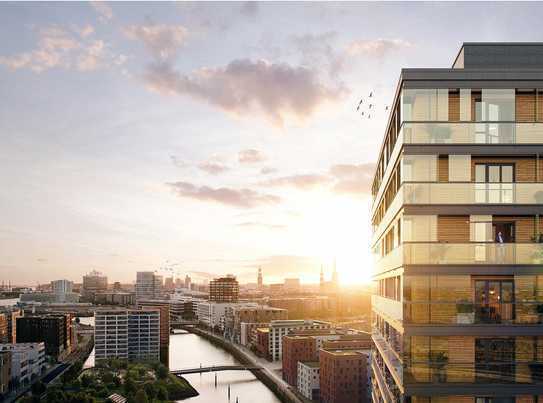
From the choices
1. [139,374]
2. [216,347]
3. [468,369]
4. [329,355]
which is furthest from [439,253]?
[216,347]

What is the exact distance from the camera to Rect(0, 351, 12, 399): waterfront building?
235 feet

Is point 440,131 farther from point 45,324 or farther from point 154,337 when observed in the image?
point 45,324

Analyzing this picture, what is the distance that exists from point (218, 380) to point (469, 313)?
79670 mm

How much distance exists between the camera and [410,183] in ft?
42.2

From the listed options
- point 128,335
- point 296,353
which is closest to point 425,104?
point 296,353

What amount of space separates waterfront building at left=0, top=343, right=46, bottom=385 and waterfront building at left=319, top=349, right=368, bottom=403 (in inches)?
1640

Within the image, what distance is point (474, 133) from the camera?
1290 centimetres

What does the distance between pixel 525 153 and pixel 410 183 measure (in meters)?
2.44

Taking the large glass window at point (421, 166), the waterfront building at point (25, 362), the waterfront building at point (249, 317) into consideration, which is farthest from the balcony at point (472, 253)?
the waterfront building at point (249, 317)

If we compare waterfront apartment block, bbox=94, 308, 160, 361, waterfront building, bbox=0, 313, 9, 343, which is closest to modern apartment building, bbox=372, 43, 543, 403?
waterfront apartment block, bbox=94, 308, 160, 361

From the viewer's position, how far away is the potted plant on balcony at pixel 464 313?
12.4 m

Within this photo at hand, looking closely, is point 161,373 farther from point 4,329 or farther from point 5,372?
point 4,329

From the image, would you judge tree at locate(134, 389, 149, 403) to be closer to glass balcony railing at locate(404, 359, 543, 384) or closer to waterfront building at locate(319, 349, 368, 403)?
waterfront building at locate(319, 349, 368, 403)

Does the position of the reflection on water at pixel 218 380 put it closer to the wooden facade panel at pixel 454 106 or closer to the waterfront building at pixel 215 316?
the waterfront building at pixel 215 316
